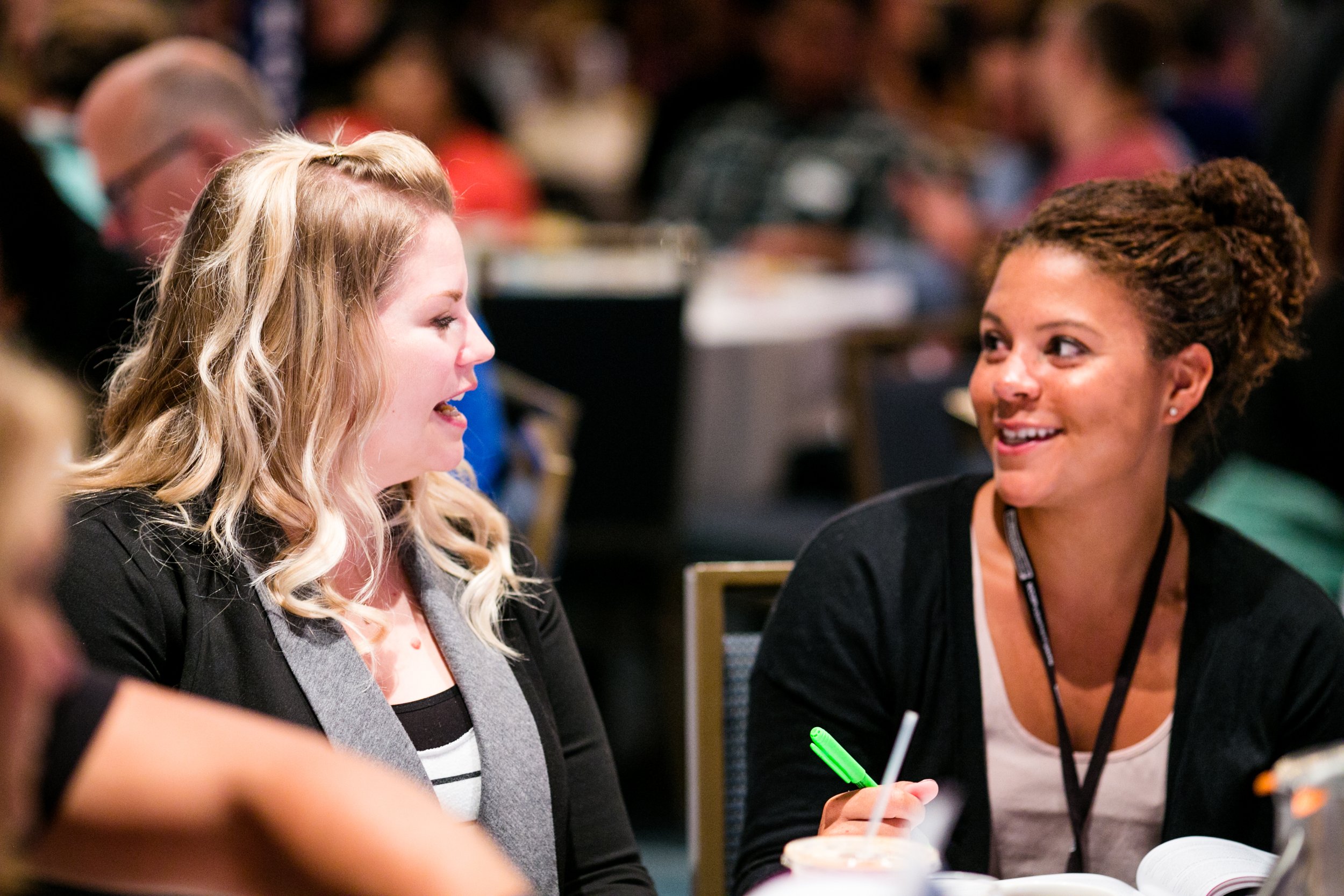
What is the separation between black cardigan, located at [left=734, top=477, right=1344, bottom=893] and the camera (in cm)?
157

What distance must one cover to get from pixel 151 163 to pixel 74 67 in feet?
2.53

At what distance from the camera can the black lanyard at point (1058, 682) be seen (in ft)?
5.18

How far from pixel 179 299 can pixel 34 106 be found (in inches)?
103

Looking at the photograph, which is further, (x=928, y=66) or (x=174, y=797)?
(x=928, y=66)

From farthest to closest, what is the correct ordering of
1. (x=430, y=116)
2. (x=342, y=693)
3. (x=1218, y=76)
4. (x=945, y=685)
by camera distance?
(x=1218, y=76) → (x=430, y=116) → (x=945, y=685) → (x=342, y=693)

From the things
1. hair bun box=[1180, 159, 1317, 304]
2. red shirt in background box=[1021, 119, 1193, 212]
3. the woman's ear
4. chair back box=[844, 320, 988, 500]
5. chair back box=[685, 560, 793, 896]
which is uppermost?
hair bun box=[1180, 159, 1317, 304]

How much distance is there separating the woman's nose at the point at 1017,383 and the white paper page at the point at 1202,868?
0.53 m

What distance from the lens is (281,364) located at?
1.41 meters

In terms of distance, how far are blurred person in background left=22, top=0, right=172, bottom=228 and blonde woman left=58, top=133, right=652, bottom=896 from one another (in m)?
1.94

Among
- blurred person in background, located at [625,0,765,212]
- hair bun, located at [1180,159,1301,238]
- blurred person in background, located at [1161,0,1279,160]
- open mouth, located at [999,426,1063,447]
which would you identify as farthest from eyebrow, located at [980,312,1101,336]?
blurred person in background, located at [625,0,765,212]

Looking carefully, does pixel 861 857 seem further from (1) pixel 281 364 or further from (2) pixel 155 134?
(2) pixel 155 134

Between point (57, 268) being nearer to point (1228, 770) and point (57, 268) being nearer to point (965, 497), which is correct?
point (965, 497)

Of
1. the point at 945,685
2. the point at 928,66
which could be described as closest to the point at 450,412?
the point at 945,685

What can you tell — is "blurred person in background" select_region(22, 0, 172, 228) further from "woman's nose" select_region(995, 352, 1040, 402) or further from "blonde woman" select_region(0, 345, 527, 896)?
"blonde woman" select_region(0, 345, 527, 896)
